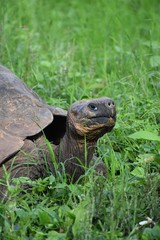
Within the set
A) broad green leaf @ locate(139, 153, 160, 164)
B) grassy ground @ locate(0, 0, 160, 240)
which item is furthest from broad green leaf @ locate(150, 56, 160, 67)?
broad green leaf @ locate(139, 153, 160, 164)

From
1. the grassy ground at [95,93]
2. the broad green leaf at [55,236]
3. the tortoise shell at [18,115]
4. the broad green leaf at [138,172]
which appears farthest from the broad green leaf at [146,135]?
the broad green leaf at [55,236]

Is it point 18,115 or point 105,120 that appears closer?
point 105,120

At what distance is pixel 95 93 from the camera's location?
7.01 meters

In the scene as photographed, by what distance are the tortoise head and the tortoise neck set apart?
0.06 metres

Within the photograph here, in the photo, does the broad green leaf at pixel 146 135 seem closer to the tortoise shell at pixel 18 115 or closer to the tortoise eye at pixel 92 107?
the tortoise eye at pixel 92 107

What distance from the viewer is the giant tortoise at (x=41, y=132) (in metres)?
5.07

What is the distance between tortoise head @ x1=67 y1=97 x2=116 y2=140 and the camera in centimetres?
501

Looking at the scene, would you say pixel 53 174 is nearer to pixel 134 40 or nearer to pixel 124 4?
pixel 134 40

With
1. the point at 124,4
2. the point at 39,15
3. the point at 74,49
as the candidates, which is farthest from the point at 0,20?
the point at 124,4

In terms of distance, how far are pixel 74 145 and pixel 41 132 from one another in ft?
1.12

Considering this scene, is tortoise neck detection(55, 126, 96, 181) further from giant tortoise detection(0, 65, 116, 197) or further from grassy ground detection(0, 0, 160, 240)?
grassy ground detection(0, 0, 160, 240)

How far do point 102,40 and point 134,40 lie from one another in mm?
456

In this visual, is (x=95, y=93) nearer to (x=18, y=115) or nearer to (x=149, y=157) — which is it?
(x=18, y=115)

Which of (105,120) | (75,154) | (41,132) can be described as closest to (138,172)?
(105,120)
